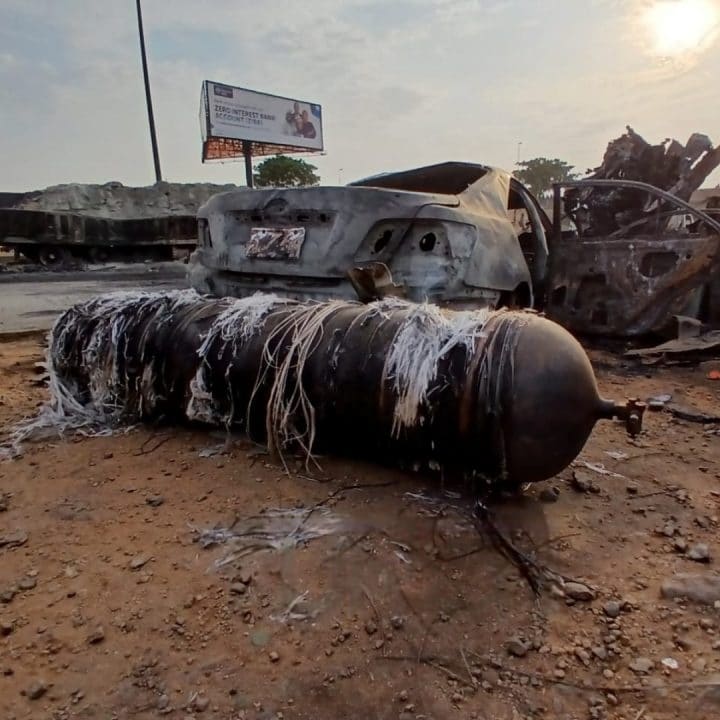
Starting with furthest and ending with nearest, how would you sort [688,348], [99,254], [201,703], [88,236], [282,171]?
[282,171] < [99,254] < [88,236] < [688,348] < [201,703]

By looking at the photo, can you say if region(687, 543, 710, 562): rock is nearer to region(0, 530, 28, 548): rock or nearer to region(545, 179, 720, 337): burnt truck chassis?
region(0, 530, 28, 548): rock

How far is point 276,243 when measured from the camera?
11.5 feet

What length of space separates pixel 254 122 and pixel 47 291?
23.2 m

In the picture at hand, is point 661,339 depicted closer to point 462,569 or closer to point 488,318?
point 488,318

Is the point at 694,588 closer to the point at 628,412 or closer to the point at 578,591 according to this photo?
the point at 578,591

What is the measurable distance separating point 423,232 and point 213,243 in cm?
140

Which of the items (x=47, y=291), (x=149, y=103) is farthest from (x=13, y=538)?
(x=149, y=103)

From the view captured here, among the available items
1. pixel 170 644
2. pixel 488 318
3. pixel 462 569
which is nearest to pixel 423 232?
pixel 488 318

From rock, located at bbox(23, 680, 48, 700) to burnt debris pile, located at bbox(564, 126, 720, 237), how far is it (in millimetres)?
5908

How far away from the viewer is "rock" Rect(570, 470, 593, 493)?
236 cm

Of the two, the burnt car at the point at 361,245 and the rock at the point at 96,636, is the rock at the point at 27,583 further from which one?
the burnt car at the point at 361,245

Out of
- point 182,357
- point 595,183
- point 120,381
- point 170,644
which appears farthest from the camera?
point 595,183

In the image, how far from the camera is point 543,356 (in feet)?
6.61

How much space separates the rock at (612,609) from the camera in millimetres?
1634
